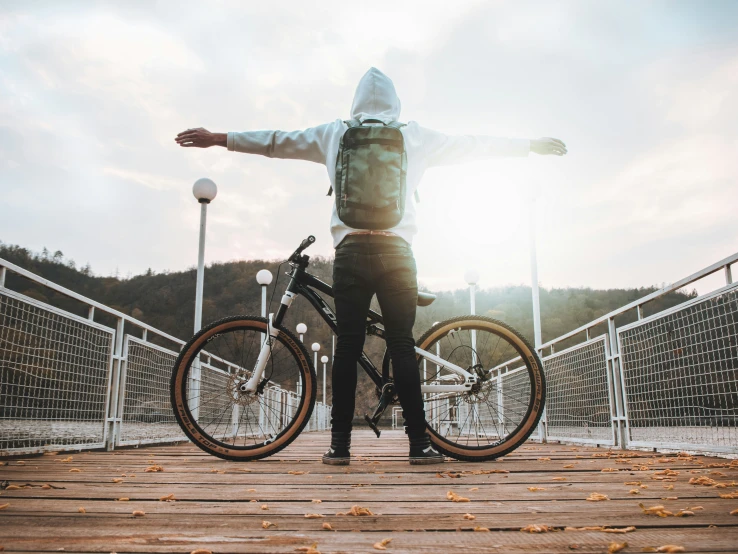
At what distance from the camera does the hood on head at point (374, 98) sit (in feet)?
9.20

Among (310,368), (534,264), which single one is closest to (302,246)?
(310,368)

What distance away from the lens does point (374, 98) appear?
280 cm

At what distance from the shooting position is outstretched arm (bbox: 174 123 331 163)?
9.12ft

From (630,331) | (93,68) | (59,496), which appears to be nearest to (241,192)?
(93,68)

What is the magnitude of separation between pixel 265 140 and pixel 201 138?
36cm

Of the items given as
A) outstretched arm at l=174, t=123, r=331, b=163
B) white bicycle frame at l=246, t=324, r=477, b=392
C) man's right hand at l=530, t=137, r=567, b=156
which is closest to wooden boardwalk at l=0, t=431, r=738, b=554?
white bicycle frame at l=246, t=324, r=477, b=392

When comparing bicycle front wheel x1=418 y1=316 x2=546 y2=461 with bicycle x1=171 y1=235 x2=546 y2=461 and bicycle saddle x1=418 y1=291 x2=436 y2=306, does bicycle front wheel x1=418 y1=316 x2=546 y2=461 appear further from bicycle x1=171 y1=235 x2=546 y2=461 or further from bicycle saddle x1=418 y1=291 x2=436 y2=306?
bicycle saddle x1=418 y1=291 x2=436 y2=306

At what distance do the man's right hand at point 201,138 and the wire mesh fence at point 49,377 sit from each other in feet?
4.24

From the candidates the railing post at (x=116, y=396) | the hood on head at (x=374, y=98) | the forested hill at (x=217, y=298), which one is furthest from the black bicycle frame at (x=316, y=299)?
the forested hill at (x=217, y=298)

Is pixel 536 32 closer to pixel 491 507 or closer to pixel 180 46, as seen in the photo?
pixel 180 46

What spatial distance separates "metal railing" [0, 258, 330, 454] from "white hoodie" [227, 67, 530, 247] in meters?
1.45

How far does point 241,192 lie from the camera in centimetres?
1634

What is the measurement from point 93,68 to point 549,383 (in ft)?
44.9

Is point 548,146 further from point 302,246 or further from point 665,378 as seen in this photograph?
point 665,378
